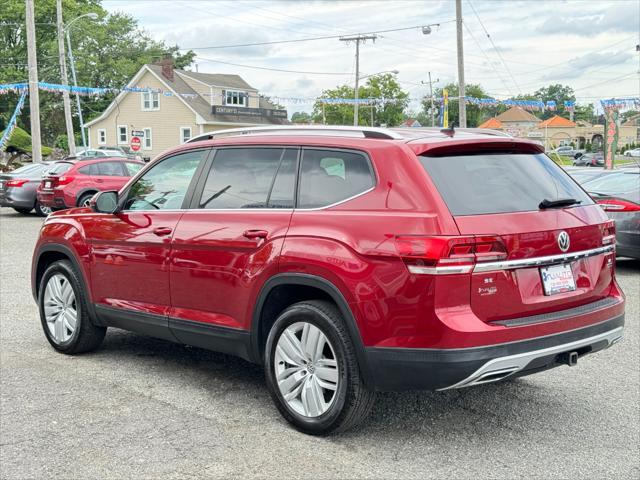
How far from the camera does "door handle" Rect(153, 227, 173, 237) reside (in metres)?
5.53

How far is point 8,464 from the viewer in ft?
14.1

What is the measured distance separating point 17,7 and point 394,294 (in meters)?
68.7

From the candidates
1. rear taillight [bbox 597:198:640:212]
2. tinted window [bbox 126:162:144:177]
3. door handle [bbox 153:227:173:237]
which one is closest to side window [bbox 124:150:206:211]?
door handle [bbox 153:227:173:237]

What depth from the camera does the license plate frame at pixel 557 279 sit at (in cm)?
439

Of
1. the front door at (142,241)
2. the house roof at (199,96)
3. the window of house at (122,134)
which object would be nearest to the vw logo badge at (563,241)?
the front door at (142,241)

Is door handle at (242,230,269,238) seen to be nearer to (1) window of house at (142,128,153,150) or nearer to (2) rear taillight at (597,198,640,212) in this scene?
(2) rear taillight at (597,198,640,212)

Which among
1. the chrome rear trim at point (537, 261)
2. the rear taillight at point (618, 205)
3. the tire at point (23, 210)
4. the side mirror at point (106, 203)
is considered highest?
the side mirror at point (106, 203)

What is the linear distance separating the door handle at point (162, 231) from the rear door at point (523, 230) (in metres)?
2.00

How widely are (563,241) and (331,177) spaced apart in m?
1.38

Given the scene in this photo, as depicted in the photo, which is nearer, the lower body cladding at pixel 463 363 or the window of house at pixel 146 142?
the lower body cladding at pixel 463 363

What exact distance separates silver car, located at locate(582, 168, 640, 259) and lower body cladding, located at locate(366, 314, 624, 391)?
7.17 meters

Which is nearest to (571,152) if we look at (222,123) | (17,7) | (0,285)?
(222,123)

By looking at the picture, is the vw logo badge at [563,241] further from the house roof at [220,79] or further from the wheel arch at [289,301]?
the house roof at [220,79]

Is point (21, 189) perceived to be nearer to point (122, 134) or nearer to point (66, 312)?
point (66, 312)
